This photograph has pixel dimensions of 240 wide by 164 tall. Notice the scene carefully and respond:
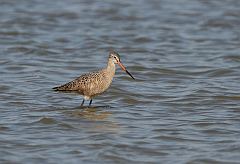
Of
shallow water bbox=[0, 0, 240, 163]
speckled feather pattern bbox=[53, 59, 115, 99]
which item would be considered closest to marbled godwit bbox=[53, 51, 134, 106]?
speckled feather pattern bbox=[53, 59, 115, 99]

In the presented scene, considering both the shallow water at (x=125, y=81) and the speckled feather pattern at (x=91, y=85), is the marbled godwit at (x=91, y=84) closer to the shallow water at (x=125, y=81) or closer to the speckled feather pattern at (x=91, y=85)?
the speckled feather pattern at (x=91, y=85)

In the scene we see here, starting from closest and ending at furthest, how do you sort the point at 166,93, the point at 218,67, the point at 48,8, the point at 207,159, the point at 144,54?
1. the point at 207,159
2. the point at 166,93
3. the point at 218,67
4. the point at 144,54
5. the point at 48,8

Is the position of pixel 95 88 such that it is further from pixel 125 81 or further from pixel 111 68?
pixel 125 81

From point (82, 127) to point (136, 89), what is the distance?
252 cm

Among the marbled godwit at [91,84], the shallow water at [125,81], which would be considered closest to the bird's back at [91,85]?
the marbled godwit at [91,84]

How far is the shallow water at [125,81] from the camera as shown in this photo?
8.01 metres

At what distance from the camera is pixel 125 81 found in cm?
1191

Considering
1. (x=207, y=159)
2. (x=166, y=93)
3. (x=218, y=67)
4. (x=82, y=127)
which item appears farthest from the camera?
(x=218, y=67)

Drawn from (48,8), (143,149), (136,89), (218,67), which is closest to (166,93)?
(136,89)

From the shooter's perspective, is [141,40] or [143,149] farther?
[141,40]

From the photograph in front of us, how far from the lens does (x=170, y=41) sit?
15.2 metres

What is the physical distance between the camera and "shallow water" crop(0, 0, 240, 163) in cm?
801

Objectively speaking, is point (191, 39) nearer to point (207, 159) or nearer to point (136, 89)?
point (136, 89)

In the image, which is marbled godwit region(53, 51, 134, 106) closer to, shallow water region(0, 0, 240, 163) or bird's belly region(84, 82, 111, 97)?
bird's belly region(84, 82, 111, 97)
